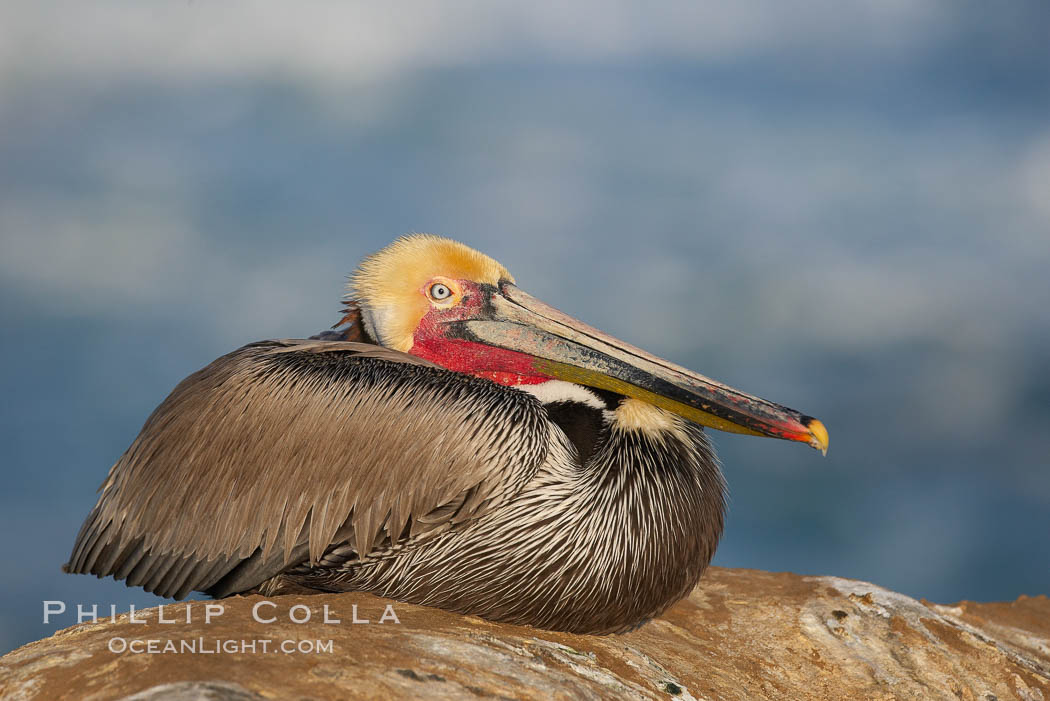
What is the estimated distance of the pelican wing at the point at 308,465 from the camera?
170 inches

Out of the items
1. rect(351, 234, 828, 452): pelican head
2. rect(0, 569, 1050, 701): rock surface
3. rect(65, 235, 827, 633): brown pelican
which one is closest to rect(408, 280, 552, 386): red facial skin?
A: rect(351, 234, 828, 452): pelican head

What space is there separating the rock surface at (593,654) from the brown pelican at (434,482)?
0.21 meters

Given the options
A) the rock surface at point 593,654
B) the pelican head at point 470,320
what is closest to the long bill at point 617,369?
the pelican head at point 470,320

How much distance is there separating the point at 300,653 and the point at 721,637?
3.18 metres

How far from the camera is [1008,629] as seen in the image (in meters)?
7.13

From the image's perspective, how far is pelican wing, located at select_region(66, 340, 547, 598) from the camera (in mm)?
4316

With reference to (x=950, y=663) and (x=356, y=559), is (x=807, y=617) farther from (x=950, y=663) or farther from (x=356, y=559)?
(x=356, y=559)

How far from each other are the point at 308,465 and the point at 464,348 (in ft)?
4.03

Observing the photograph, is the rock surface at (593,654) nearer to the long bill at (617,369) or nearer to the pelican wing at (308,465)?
the pelican wing at (308,465)

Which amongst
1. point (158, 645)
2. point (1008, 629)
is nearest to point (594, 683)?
point (158, 645)

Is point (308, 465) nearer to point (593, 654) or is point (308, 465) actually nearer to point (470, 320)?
point (470, 320)

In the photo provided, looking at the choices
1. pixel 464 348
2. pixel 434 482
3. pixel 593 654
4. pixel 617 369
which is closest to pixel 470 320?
pixel 464 348

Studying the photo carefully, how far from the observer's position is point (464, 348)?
17.3ft

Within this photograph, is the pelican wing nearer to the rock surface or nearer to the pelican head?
the rock surface
